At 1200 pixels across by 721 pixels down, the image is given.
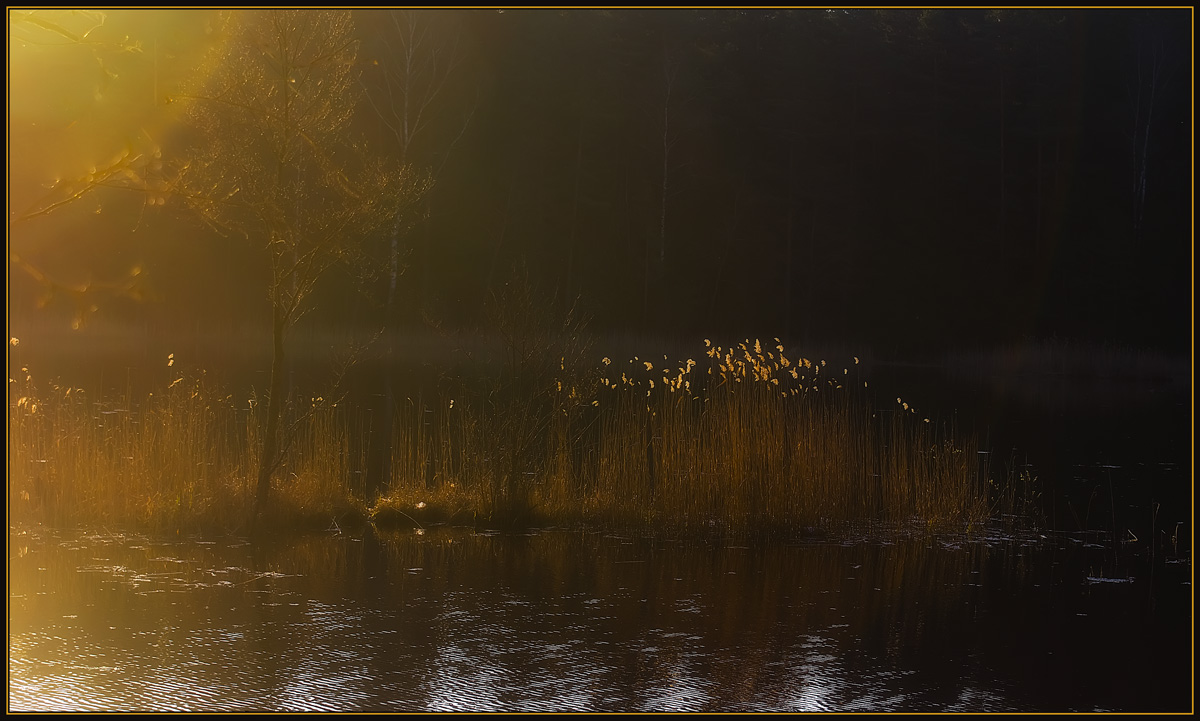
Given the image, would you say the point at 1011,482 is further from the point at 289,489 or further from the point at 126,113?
the point at 126,113

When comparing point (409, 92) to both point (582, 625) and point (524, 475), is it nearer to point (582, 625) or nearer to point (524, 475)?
point (524, 475)

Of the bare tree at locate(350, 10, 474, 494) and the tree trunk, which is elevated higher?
the bare tree at locate(350, 10, 474, 494)

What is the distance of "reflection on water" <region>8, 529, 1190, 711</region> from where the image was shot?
4434mm

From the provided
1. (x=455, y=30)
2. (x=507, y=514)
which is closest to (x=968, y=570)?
(x=507, y=514)

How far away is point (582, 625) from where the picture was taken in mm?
5371

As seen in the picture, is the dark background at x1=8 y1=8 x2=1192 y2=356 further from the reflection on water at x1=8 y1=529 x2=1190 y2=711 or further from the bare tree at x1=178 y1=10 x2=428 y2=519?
the reflection on water at x1=8 y1=529 x2=1190 y2=711

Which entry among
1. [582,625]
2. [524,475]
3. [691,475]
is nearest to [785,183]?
[691,475]

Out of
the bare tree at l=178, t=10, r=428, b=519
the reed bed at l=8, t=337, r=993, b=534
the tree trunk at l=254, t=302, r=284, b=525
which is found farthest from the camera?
the reed bed at l=8, t=337, r=993, b=534

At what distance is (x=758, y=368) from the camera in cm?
838

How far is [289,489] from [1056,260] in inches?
1081

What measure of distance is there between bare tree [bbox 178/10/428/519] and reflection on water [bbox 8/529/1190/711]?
1.47 m

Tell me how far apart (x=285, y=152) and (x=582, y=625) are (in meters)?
3.74

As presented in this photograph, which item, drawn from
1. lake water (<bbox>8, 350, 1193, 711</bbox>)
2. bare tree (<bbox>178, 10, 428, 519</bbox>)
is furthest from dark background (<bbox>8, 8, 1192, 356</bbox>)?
lake water (<bbox>8, 350, 1193, 711</bbox>)

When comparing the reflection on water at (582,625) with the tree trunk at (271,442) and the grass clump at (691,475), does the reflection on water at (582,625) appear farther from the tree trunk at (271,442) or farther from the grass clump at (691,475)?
the tree trunk at (271,442)
